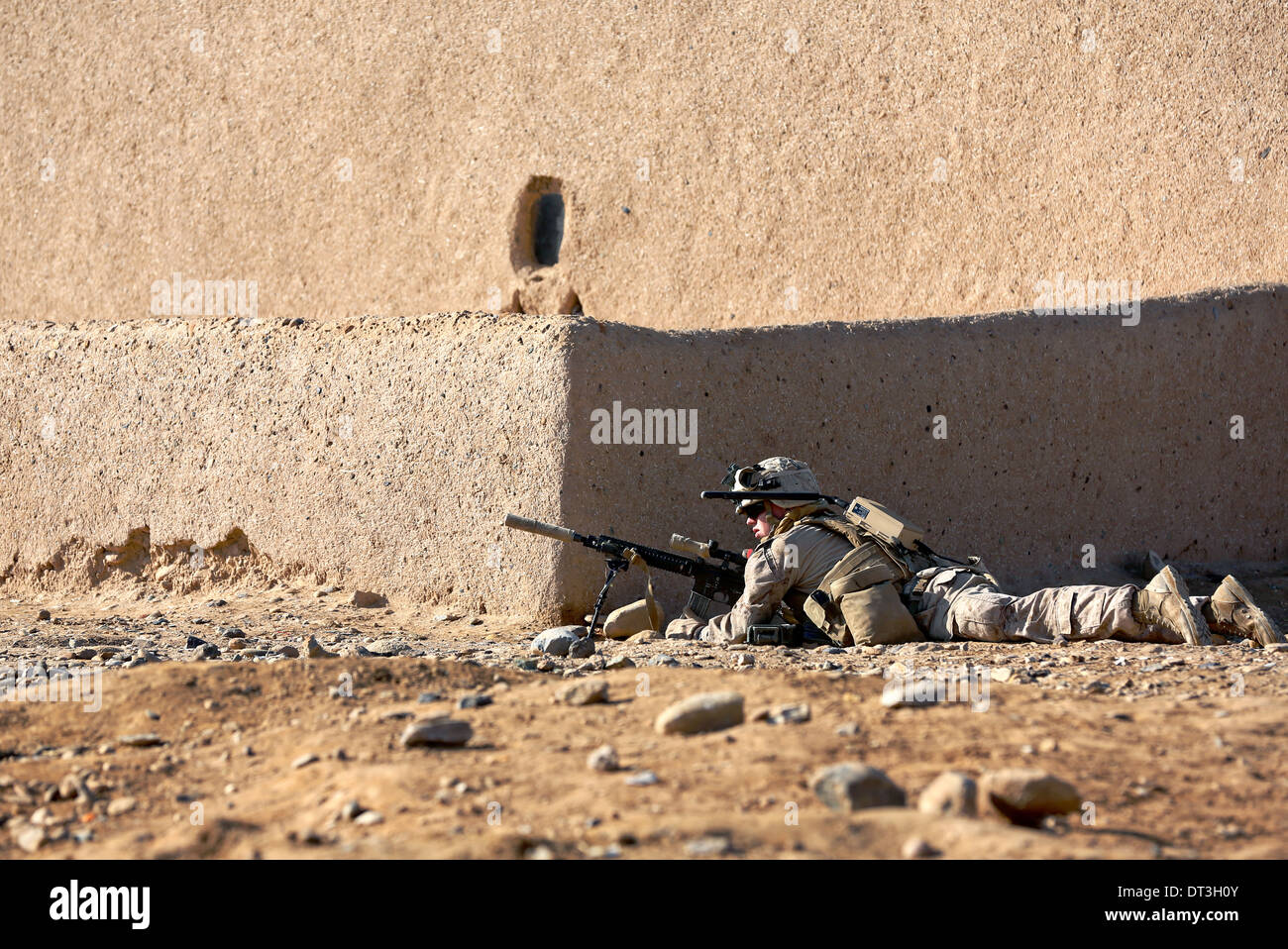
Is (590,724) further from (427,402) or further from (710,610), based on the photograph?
(427,402)

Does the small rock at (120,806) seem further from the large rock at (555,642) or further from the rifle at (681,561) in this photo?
the rifle at (681,561)

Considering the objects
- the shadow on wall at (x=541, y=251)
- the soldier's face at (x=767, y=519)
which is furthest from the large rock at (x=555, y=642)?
the shadow on wall at (x=541, y=251)

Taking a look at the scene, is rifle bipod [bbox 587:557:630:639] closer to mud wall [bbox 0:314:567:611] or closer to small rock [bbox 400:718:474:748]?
mud wall [bbox 0:314:567:611]

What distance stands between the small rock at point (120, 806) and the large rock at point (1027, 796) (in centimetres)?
182

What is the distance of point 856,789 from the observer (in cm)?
264

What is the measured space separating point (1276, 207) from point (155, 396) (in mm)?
5899

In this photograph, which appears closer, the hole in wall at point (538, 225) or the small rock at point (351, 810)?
the small rock at point (351, 810)

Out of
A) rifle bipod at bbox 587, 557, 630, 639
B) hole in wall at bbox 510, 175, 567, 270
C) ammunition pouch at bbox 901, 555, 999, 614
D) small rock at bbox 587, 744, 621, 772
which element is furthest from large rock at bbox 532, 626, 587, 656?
hole in wall at bbox 510, 175, 567, 270

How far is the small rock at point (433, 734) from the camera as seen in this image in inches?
124

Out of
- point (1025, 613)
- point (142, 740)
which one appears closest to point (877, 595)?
point (1025, 613)

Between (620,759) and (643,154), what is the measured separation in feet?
23.0

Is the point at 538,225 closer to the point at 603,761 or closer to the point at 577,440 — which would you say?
the point at 577,440

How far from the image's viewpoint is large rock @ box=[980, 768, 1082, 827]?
259 cm
